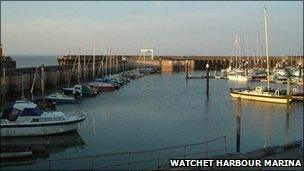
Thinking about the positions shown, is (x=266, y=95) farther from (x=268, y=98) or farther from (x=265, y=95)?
(x=268, y=98)

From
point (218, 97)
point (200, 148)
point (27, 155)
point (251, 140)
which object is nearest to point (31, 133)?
point (27, 155)

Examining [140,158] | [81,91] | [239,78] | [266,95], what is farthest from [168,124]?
[239,78]

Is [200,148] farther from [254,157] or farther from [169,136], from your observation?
[254,157]

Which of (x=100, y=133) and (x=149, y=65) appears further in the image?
(x=149, y=65)

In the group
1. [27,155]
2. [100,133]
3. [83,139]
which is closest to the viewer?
[27,155]

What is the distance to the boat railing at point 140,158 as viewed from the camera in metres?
26.3

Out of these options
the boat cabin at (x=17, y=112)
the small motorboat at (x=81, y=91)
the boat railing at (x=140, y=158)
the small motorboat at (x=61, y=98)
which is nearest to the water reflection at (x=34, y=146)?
the boat railing at (x=140, y=158)

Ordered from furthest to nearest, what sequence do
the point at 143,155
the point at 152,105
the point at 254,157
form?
the point at 152,105 → the point at 143,155 → the point at 254,157

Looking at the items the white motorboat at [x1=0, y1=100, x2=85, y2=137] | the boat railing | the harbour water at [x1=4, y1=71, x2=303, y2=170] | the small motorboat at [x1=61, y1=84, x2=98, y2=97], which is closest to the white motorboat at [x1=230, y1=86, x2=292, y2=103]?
Result: the harbour water at [x1=4, y1=71, x2=303, y2=170]

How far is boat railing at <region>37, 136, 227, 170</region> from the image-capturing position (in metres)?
26.3

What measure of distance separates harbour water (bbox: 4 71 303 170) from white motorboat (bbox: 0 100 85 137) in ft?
3.73

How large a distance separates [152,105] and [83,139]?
81.8 ft

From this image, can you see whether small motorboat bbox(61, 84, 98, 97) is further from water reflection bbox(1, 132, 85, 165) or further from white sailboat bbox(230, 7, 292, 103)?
water reflection bbox(1, 132, 85, 165)

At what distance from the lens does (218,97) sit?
71.1 meters
